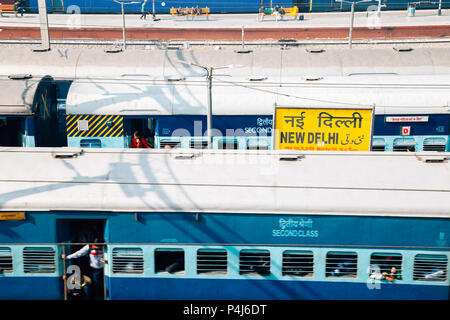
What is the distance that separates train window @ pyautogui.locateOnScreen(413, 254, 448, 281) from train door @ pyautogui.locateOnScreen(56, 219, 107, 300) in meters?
5.43

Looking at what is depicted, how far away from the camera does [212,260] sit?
969cm

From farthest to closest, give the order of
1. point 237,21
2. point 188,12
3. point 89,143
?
point 188,12 → point 237,21 → point 89,143

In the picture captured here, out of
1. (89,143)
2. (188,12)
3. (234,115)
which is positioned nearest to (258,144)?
(234,115)

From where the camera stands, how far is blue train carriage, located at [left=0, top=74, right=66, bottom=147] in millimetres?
16016

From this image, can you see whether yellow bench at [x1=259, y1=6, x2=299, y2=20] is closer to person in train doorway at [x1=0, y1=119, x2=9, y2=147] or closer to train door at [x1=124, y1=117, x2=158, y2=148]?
train door at [x1=124, y1=117, x2=158, y2=148]

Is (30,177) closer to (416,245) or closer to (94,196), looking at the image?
(94,196)

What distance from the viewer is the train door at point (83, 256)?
389 inches

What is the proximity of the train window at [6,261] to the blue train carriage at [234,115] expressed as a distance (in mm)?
7433

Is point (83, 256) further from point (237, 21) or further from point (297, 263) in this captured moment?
point (237, 21)

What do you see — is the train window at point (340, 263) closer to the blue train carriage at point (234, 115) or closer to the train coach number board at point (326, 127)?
the train coach number board at point (326, 127)

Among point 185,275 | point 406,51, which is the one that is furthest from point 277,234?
point 406,51

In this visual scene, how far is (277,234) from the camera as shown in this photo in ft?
31.1

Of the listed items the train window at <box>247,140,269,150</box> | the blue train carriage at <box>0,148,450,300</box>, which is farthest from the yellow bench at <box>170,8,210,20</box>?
the blue train carriage at <box>0,148,450,300</box>

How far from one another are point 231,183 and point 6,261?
13.8ft
